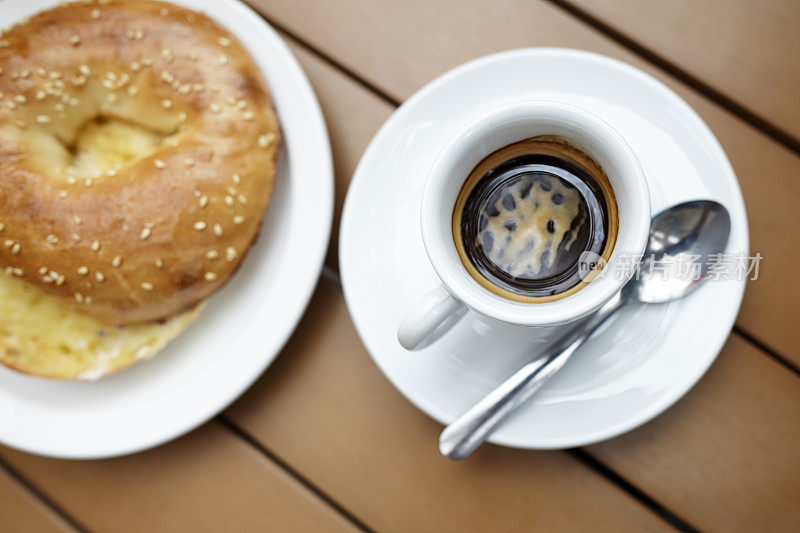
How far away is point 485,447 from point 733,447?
1.09 ft

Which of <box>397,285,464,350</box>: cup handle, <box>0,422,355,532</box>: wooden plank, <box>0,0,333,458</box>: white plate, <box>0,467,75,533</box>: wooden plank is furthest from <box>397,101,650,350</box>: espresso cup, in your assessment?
<box>0,467,75,533</box>: wooden plank

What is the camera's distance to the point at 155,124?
867mm

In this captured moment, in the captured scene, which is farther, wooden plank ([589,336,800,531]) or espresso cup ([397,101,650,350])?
wooden plank ([589,336,800,531])

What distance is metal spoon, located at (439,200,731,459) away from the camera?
0.73 m

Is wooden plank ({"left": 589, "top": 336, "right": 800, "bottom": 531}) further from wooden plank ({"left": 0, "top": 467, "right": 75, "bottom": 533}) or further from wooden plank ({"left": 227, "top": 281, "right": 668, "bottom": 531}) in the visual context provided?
wooden plank ({"left": 0, "top": 467, "right": 75, "bottom": 533})

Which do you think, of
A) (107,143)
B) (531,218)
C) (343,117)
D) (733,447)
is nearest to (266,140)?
(343,117)

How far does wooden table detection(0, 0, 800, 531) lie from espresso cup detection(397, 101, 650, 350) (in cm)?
29

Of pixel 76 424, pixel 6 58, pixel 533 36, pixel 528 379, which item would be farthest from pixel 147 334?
pixel 533 36

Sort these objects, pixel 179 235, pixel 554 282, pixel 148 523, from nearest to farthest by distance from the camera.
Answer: pixel 554 282 → pixel 179 235 → pixel 148 523

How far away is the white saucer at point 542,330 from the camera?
734 millimetres

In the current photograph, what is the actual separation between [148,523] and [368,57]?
76 cm

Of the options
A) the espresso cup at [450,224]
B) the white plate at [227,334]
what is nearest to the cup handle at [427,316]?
the espresso cup at [450,224]

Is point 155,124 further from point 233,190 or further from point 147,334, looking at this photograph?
point 147,334

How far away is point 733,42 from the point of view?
2.84ft
